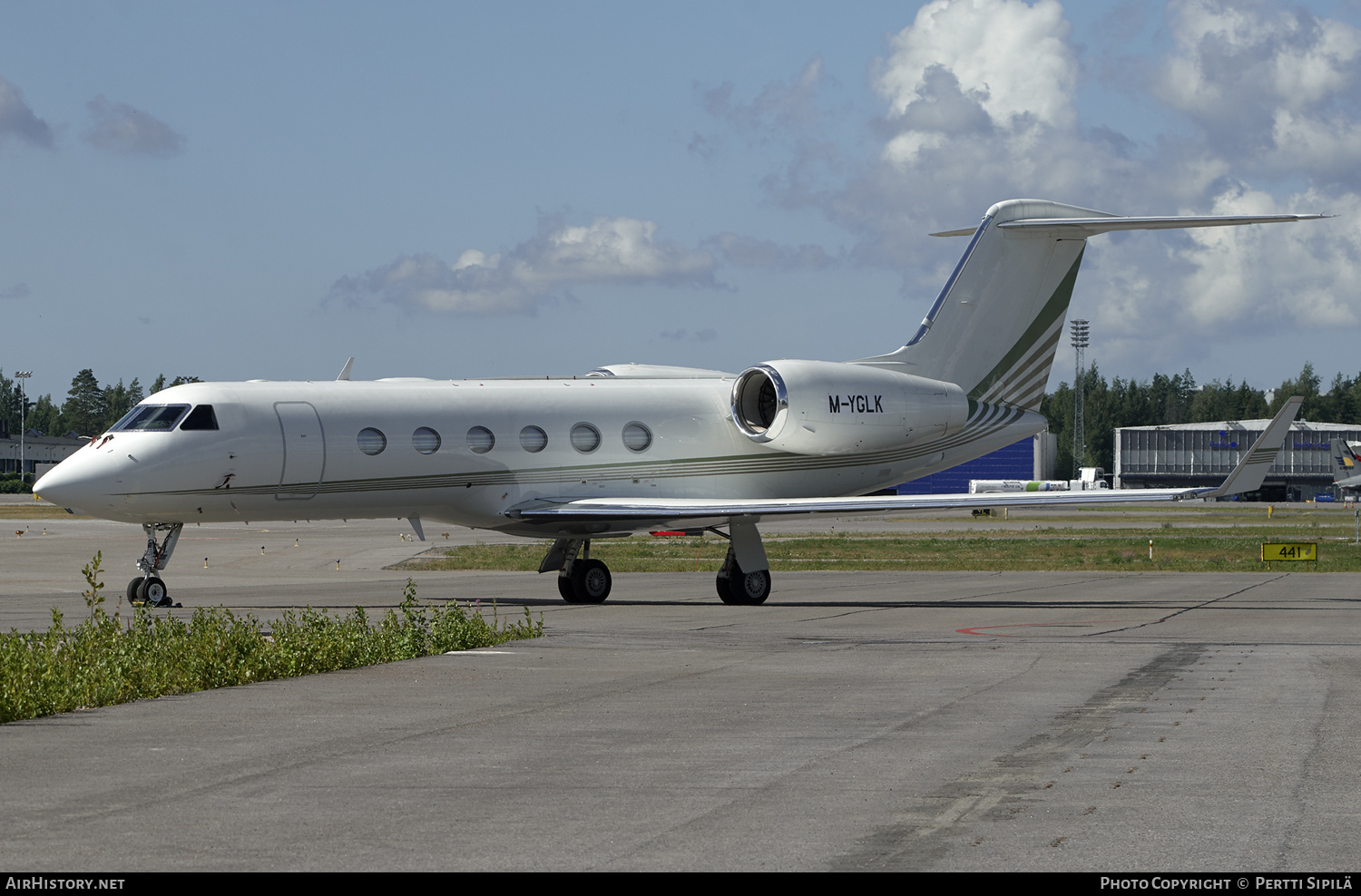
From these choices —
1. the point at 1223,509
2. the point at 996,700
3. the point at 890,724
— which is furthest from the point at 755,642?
the point at 1223,509

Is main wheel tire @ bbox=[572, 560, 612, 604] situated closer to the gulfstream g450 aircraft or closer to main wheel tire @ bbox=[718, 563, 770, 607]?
the gulfstream g450 aircraft

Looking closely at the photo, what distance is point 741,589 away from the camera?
2506 cm

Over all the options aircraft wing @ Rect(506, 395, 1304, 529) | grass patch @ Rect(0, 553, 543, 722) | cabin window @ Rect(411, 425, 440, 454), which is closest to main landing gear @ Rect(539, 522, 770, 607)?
aircraft wing @ Rect(506, 395, 1304, 529)

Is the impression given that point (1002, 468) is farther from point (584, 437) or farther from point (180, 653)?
point (180, 653)

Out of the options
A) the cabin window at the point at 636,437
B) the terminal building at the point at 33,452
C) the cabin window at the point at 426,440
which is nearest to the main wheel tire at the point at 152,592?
the cabin window at the point at 426,440

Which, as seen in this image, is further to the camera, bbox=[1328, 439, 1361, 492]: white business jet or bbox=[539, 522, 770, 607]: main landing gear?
bbox=[1328, 439, 1361, 492]: white business jet

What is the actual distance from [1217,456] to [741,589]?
123392 millimetres

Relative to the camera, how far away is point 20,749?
9.11 meters

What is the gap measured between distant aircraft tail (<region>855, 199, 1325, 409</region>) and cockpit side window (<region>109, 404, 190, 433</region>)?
13.1 meters

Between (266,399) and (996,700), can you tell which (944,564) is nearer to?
(266,399)

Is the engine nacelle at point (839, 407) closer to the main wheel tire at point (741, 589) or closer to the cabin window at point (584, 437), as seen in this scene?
the main wheel tire at point (741, 589)

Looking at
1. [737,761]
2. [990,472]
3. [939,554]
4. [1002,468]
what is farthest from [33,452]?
[737,761]

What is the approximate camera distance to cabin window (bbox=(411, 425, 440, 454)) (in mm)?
23469
